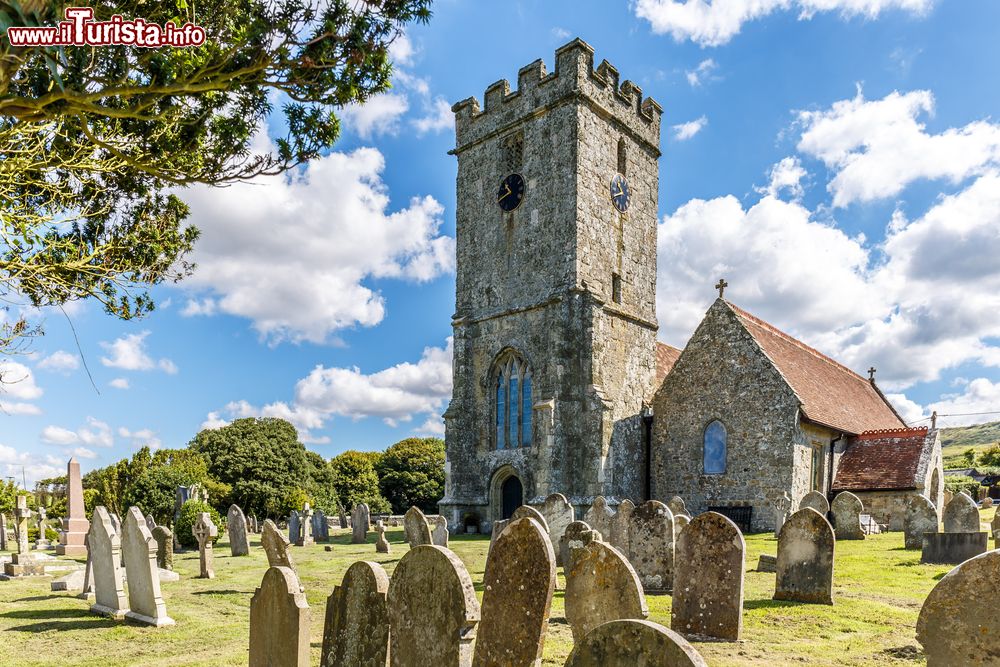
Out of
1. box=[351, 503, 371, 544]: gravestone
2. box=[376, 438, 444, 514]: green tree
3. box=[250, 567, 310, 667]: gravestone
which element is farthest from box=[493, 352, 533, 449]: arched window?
box=[376, 438, 444, 514]: green tree

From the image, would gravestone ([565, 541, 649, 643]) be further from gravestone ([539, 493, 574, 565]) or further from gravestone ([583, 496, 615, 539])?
gravestone ([539, 493, 574, 565])

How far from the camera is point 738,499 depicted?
21625mm

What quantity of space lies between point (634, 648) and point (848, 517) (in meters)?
18.3

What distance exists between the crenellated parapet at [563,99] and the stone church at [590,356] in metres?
0.07

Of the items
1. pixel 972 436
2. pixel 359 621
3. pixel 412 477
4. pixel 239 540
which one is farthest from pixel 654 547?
pixel 972 436

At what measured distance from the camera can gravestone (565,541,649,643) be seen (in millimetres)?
6270

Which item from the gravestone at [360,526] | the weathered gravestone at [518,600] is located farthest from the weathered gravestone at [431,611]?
the gravestone at [360,526]

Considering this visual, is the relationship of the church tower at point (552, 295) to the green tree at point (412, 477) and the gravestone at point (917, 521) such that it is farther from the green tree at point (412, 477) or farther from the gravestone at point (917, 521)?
the green tree at point (412, 477)

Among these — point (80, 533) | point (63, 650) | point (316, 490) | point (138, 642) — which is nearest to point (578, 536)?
point (138, 642)

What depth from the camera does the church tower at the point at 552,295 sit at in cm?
2334

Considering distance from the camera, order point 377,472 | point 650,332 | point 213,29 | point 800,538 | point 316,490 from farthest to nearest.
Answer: point 377,472, point 316,490, point 650,332, point 800,538, point 213,29

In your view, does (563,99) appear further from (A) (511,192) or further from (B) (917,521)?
(B) (917,521)

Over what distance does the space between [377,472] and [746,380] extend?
31.9 m

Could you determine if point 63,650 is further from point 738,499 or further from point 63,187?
point 738,499
